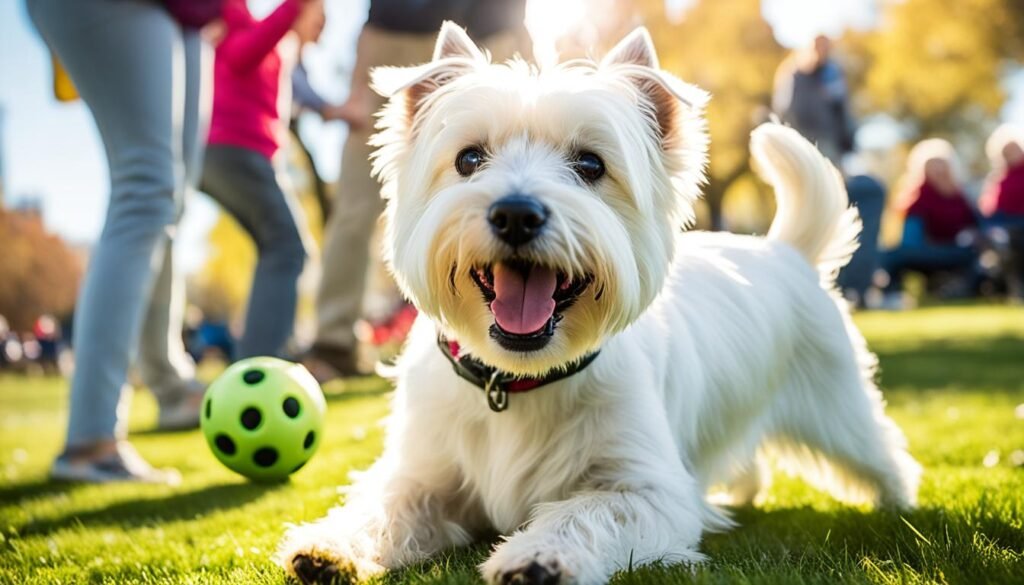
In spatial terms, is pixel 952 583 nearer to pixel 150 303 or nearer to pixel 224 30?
pixel 150 303

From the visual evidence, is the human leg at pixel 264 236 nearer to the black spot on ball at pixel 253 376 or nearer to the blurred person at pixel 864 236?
the black spot on ball at pixel 253 376

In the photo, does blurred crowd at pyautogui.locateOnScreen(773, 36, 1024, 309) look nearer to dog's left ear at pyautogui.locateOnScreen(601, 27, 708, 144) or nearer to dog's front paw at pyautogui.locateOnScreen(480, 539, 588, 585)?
dog's left ear at pyautogui.locateOnScreen(601, 27, 708, 144)

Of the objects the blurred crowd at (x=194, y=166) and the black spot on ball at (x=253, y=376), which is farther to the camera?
the blurred crowd at (x=194, y=166)

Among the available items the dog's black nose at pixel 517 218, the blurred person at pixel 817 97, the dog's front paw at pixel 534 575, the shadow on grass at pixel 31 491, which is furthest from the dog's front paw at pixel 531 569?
the blurred person at pixel 817 97

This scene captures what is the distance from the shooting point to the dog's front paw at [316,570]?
2.28 m

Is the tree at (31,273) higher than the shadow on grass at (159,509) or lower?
lower

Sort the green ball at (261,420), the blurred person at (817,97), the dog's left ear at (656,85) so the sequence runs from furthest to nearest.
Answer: the blurred person at (817,97) < the green ball at (261,420) < the dog's left ear at (656,85)

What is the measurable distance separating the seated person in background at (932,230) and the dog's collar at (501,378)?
15534mm

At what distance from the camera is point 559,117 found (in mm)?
2660

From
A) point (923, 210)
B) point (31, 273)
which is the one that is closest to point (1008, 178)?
point (923, 210)

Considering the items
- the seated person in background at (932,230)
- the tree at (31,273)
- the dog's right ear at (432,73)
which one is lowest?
the tree at (31,273)

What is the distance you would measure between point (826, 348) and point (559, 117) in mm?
1735

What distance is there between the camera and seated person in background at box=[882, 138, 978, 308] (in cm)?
1680

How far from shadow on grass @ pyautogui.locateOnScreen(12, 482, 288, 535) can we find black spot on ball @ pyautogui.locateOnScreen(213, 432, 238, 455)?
29 cm
